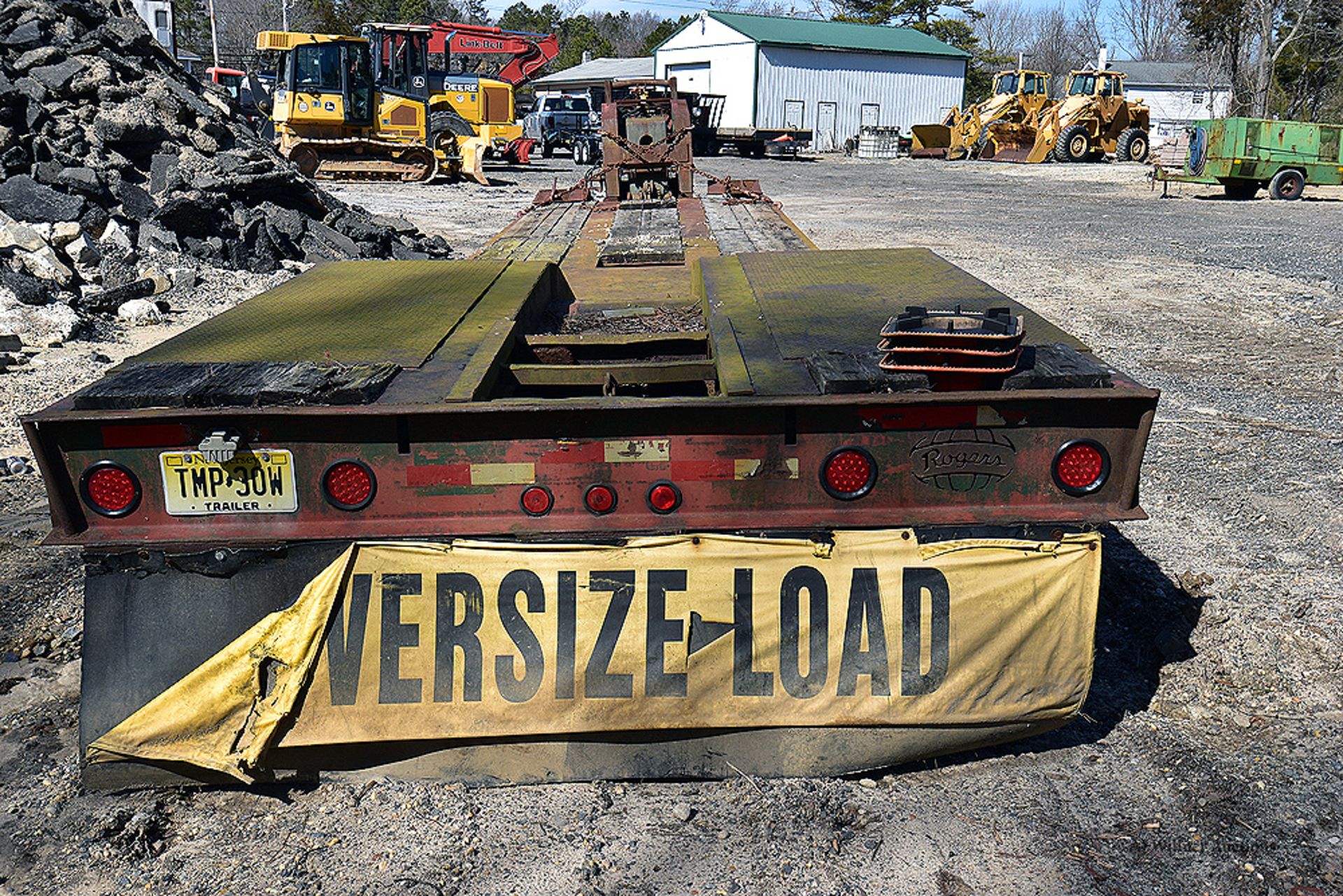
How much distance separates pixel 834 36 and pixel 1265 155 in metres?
27.0

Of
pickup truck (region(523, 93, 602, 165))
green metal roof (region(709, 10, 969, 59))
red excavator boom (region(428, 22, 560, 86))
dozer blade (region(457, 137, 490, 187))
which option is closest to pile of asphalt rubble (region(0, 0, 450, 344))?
dozer blade (region(457, 137, 490, 187))

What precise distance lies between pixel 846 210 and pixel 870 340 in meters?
18.2

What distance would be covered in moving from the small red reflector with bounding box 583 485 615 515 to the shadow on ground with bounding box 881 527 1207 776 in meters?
1.01

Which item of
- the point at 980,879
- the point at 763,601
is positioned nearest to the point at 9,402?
the point at 763,601

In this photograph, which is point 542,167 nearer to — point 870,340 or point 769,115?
point 769,115

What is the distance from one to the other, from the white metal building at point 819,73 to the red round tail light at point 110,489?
1706 inches

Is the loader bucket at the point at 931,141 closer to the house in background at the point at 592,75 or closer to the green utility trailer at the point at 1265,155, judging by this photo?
the green utility trailer at the point at 1265,155

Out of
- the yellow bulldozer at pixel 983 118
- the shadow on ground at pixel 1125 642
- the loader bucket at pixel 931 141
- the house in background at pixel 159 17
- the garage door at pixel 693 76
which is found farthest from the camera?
the garage door at pixel 693 76

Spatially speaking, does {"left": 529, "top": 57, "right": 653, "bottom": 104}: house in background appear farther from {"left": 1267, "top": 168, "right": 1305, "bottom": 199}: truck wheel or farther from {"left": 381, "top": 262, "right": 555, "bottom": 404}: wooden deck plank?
{"left": 381, "top": 262, "right": 555, "bottom": 404}: wooden deck plank

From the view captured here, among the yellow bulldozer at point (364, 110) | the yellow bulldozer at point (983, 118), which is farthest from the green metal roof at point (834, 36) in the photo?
the yellow bulldozer at point (364, 110)

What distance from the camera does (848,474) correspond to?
260cm

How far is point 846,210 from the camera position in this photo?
20.4m

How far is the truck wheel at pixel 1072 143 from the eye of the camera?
110ft

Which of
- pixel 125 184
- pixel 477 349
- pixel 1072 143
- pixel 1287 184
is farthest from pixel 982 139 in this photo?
pixel 477 349
